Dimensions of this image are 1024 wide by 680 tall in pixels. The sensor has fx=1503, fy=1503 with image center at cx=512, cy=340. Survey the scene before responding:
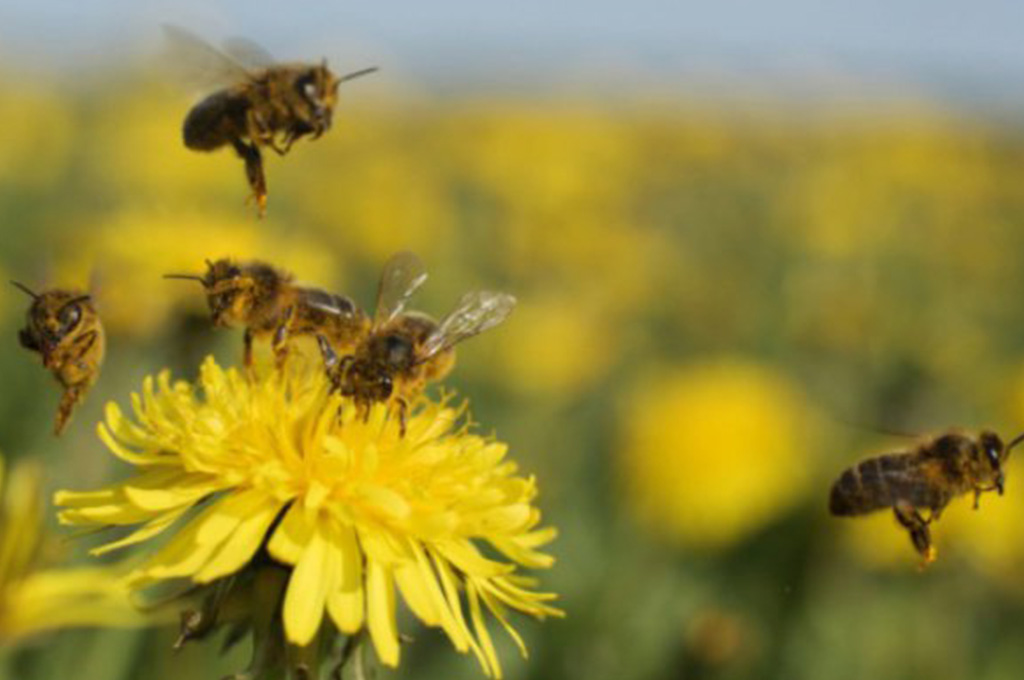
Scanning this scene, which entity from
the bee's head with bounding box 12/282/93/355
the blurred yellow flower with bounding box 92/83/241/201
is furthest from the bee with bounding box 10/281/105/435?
the blurred yellow flower with bounding box 92/83/241/201

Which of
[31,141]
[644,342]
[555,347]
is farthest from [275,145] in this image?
[31,141]

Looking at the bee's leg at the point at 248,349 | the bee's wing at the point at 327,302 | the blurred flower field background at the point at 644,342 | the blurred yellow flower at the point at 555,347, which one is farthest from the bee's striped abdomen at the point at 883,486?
the blurred yellow flower at the point at 555,347

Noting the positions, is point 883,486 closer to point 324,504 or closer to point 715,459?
point 324,504

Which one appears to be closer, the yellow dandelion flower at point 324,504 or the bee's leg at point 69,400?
the yellow dandelion flower at point 324,504

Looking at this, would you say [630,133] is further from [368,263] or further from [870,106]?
[870,106]

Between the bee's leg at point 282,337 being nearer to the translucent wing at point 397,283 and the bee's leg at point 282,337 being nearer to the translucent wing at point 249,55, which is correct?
the translucent wing at point 397,283

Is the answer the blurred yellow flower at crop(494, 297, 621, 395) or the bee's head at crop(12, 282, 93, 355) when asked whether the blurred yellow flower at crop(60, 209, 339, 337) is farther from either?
the blurred yellow flower at crop(494, 297, 621, 395)
